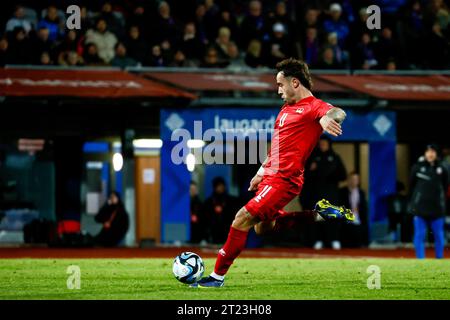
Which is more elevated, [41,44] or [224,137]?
[41,44]

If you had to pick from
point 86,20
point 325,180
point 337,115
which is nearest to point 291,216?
point 337,115

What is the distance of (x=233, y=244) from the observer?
9.92 meters

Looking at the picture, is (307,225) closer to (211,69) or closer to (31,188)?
(211,69)

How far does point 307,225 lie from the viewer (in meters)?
21.8

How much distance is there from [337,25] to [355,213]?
13.7 feet

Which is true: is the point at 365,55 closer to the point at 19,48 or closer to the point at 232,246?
the point at 19,48

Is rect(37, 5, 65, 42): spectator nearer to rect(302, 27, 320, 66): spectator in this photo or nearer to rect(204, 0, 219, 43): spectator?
rect(204, 0, 219, 43): spectator

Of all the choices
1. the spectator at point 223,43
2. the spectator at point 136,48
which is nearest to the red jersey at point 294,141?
the spectator at point 136,48

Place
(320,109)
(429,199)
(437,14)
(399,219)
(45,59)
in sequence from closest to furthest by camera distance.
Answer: (320,109) → (429,199) → (45,59) → (399,219) → (437,14)

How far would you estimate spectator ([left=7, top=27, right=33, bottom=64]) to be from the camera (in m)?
20.7

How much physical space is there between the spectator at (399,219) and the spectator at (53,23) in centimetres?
777

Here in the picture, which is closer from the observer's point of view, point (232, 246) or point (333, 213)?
point (232, 246)

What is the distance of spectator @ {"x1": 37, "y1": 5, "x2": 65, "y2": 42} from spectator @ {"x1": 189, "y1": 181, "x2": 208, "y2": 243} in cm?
419
